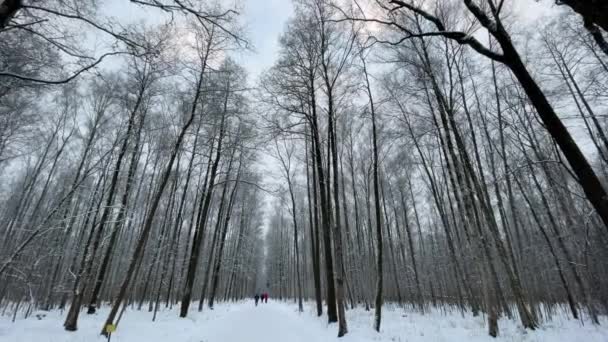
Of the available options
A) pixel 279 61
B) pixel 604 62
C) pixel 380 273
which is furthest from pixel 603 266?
pixel 279 61

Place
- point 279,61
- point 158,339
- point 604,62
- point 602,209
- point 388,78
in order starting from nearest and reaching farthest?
point 602,209 → point 158,339 → point 604,62 → point 279,61 → point 388,78

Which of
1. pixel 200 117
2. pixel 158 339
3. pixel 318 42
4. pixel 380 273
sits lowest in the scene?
pixel 158 339

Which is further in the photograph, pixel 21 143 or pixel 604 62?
pixel 21 143

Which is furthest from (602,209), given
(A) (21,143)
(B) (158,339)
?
(A) (21,143)

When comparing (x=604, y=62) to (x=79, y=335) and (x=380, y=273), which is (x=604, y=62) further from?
(x=79, y=335)

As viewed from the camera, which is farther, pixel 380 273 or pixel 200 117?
pixel 200 117

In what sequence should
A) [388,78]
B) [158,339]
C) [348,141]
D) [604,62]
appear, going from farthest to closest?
[348,141], [388,78], [604,62], [158,339]

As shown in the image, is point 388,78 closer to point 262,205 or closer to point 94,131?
point 94,131

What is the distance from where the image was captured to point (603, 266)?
1201 cm

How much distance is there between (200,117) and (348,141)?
32.3ft

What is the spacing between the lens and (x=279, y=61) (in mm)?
10453

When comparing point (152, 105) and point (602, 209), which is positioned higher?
point (152, 105)

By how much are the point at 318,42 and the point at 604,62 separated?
32.6 ft

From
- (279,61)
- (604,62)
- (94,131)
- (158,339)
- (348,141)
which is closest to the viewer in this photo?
(158,339)
